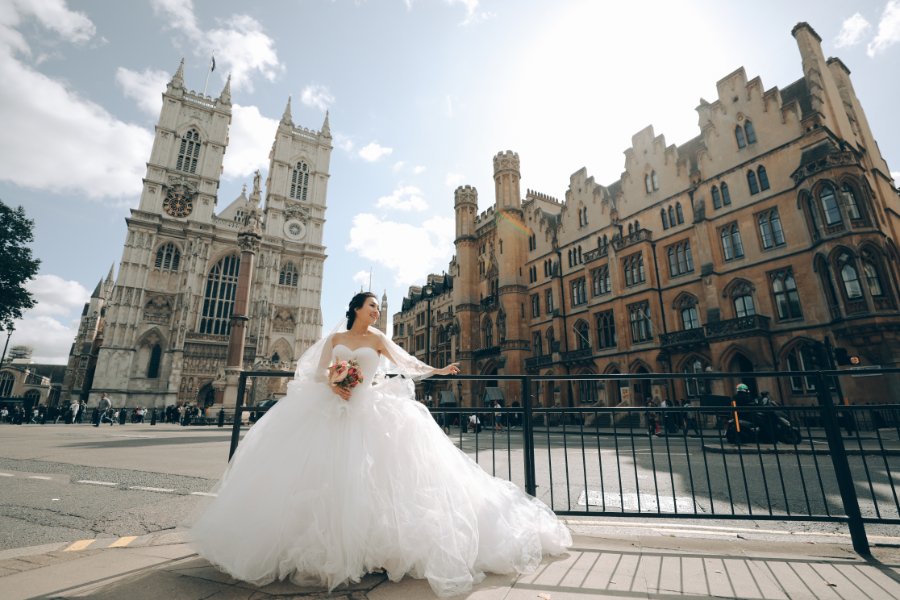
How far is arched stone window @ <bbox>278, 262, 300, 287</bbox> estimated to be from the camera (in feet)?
161

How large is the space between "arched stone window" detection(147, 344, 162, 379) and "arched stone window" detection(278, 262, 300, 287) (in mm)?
14088

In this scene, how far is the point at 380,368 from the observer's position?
12.7ft

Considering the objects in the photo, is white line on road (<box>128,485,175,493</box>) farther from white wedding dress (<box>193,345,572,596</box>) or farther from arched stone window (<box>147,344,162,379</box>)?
arched stone window (<box>147,344,162,379</box>)

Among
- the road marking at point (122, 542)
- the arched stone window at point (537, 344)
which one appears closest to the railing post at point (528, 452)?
the road marking at point (122, 542)

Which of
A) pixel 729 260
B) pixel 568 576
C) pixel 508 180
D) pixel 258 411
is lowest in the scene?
pixel 568 576

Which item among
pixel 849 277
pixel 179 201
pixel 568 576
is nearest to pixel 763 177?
pixel 849 277

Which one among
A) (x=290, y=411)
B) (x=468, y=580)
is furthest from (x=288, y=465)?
(x=468, y=580)

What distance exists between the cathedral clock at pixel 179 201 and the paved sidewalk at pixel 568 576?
5198 centimetres

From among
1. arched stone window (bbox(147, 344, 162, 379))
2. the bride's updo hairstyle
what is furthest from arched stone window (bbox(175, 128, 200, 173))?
the bride's updo hairstyle

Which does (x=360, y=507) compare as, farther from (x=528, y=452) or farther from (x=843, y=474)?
(x=843, y=474)

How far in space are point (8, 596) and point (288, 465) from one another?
56.8 inches

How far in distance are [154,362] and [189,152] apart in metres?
24.9

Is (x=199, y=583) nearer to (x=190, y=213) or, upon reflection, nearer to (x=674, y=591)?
(x=674, y=591)

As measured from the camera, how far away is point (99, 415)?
84.7ft
